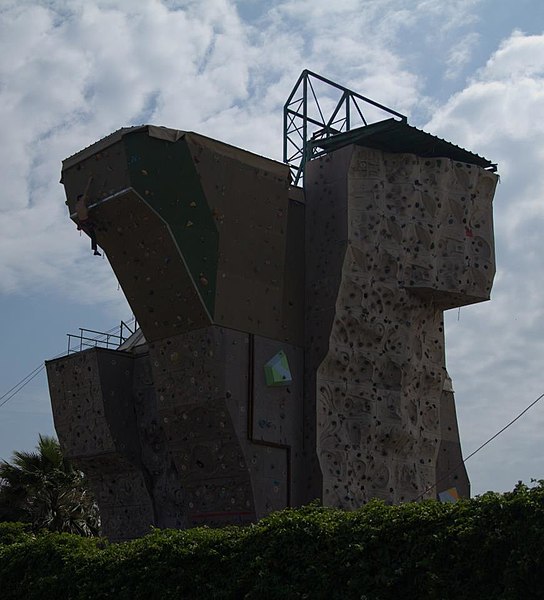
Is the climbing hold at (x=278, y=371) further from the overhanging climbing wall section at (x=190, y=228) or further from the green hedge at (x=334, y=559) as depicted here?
the green hedge at (x=334, y=559)

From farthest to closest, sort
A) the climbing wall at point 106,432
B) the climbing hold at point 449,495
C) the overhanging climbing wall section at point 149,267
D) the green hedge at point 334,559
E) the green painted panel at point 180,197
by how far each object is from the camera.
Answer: the climbing hold at point 449,495 < the climbing wall at point 106,432 < the overhanging climbing wall section at point 149,267 < the green painted panel at point 180,197 < the green hedge at point 334,559

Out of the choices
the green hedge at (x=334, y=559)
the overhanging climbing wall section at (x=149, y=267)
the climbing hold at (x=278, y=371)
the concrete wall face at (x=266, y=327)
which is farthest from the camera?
the climbing hold at (x=278, y=371)

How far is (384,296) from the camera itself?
21766mm

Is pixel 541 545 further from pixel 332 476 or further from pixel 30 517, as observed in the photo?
pixel 30 517

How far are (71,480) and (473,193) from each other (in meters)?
12.8

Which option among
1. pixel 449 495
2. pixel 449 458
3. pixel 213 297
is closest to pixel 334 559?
pixel 213 297

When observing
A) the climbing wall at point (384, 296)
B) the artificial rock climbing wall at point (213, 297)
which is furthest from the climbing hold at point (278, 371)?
the climbing wall at point (384, 296)

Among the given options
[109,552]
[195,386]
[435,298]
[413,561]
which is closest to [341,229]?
[435,298]

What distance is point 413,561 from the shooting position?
9750 millimetres

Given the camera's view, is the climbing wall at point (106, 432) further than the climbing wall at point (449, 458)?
No

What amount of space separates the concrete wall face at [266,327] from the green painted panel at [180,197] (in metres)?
0.03

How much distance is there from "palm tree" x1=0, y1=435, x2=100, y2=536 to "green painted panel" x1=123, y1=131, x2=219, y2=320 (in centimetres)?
846

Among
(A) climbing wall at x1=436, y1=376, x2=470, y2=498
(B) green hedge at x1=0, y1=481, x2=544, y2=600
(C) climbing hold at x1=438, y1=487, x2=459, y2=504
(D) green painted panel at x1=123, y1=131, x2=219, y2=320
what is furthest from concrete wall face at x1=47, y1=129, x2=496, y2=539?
(B) green hedge at x1=0, y1=481, x2=544, y2=600

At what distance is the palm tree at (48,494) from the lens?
2548 centimetres
